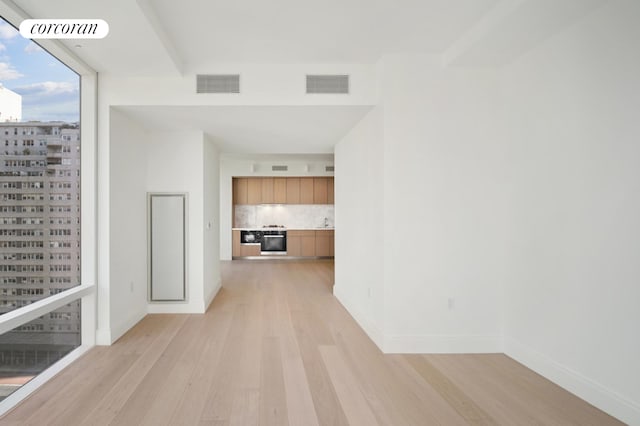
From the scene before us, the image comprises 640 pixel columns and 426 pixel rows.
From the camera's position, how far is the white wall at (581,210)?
2.11m

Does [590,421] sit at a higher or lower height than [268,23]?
lower

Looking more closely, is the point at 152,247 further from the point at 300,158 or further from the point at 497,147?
the point at 300,158

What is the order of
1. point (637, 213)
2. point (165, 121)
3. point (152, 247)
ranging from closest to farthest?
point (637, 213)
point (165, 121)
point (152, 247)

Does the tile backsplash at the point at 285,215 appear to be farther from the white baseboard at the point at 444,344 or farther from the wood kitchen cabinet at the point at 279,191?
the white baseboard at the point at 444,344

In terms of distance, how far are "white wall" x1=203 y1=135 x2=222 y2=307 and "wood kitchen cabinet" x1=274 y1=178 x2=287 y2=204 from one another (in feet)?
11.7

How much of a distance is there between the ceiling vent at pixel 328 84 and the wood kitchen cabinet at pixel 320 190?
581cm

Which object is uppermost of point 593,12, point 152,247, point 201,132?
point 593,12

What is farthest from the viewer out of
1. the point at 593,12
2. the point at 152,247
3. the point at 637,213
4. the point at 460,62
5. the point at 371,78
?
the point at 152,247

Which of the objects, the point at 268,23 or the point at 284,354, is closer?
the point at 268,23

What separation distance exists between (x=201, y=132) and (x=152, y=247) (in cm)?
166

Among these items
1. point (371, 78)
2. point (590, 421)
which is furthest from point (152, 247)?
point (590, 421)

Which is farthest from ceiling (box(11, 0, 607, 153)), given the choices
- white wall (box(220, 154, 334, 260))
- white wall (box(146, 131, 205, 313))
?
white wall (box(220, 154, 334, 260))

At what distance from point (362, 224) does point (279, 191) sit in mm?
5370

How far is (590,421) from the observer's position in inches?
83.0
